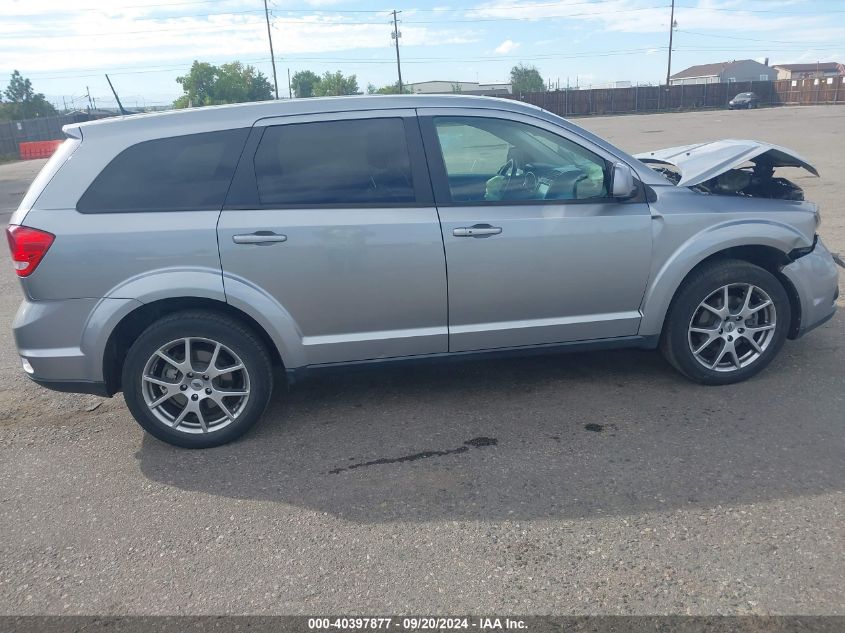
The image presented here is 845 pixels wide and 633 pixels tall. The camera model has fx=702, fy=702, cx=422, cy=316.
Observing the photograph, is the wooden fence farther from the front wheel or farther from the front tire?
the front tire

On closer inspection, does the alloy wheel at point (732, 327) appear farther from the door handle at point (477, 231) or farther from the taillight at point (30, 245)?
the taillight at point (30, 245)

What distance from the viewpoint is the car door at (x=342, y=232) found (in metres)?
3.93

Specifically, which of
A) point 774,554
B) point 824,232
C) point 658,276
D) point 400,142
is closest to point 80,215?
point 400,142

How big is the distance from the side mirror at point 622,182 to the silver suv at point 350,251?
1cm

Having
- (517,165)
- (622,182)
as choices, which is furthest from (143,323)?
(622,182)

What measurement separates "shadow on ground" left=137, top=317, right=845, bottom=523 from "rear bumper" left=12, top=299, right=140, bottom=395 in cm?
60

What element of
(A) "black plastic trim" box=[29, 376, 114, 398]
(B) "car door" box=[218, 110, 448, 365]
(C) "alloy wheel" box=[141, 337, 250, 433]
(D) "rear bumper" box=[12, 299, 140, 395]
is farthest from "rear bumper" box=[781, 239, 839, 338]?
(A) "black plastic trim" box=[29, 376, 114, 398]

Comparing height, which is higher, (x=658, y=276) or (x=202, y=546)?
(x=658, y=276)

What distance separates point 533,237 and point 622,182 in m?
0.60

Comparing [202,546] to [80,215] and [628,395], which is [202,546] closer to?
[80,215]

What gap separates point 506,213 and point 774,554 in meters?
2.23

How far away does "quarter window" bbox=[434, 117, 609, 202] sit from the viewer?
4.20 m

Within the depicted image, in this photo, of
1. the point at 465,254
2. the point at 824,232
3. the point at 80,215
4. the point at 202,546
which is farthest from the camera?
the point at 824,232

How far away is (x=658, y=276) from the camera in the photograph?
4305 millimetres
